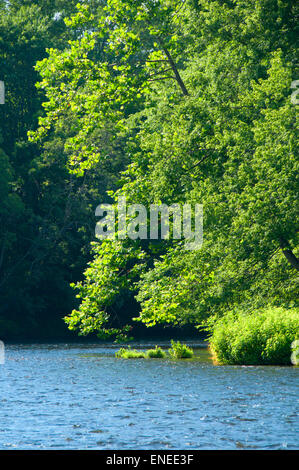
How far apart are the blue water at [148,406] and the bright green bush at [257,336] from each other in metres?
0.79

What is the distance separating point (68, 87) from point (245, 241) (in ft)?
26.6

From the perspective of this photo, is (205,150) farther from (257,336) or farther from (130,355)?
(130,355)

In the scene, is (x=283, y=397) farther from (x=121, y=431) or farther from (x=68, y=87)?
(x=68, y=87)

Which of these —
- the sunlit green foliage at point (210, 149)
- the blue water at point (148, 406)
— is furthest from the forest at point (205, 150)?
the blue water at point (148, 406)

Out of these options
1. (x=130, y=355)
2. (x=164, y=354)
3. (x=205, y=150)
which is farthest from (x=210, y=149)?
(x=130, y=355)

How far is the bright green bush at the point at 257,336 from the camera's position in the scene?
2957cm

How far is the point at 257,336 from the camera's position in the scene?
3050 centimetres

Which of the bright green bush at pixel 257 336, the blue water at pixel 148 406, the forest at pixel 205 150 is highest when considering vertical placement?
the forest at pixel 205 150

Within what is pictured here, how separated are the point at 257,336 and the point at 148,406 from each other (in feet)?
33.2

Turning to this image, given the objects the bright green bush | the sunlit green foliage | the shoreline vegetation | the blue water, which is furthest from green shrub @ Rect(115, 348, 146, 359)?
the sunlit green foliage

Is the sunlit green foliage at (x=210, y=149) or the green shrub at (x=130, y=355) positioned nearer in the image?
the sunlit green foliage at (x=210, y=149)

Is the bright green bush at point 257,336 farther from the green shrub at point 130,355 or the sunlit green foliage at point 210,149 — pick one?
the green shrub at point 130,355

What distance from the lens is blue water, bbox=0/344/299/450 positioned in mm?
16125
